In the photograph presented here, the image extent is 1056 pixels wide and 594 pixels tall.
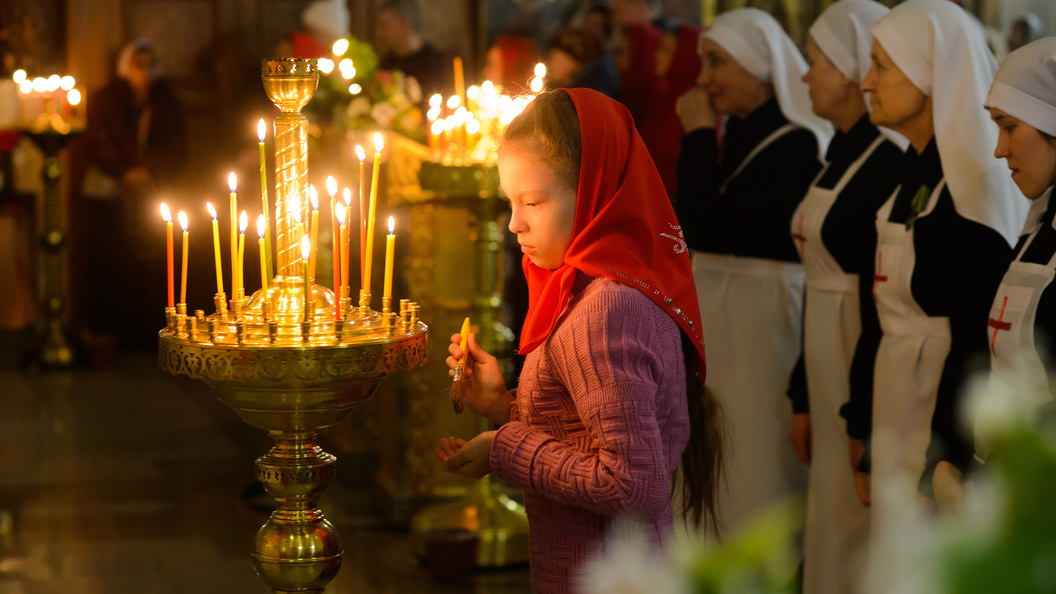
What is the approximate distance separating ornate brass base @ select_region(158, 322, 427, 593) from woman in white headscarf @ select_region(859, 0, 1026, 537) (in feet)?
4.32

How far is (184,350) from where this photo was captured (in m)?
1.59

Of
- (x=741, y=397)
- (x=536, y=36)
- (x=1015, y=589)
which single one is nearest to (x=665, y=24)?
(x=536, y=36)

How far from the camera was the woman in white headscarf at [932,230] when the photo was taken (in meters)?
2.49

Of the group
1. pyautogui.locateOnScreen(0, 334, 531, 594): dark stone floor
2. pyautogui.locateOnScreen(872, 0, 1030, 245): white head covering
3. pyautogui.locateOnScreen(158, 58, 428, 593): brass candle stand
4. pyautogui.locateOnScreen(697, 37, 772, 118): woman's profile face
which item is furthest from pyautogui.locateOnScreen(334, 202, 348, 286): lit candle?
pyautogui.locateOnScreen(0, 334, 531, 594): dark stone floor

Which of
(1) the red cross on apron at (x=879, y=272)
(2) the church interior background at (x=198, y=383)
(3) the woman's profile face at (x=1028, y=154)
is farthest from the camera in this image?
(2) the church interior background at (x=198, y=383)

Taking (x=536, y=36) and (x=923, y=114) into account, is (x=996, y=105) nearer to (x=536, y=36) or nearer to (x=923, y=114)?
(x=923, y=114)

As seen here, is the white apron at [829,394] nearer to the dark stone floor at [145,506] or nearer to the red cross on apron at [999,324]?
the red cross on apron at [999,324]

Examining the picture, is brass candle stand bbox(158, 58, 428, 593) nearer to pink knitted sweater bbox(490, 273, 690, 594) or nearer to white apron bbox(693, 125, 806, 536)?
pink knitted sweater bbox(490, 273, 690, 594)

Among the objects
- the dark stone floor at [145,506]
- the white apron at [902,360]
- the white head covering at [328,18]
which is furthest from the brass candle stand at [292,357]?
the white head covering at [328,18]

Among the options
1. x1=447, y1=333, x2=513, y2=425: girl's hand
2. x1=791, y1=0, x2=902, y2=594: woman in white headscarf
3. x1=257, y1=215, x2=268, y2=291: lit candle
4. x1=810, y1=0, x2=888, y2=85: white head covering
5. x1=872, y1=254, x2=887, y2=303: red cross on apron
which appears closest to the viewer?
x1=257, y1=215, x2=268, y2=291: lit candle

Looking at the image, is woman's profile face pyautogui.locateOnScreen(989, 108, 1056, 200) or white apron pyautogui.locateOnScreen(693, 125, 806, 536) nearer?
woman's profile face pyautogui.locateOnScreen(989, 108, 1056, 200)

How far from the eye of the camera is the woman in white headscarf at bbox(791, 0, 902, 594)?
3.04 m

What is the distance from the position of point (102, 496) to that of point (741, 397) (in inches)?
111

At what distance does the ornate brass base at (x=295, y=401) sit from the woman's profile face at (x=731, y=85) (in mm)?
2116
